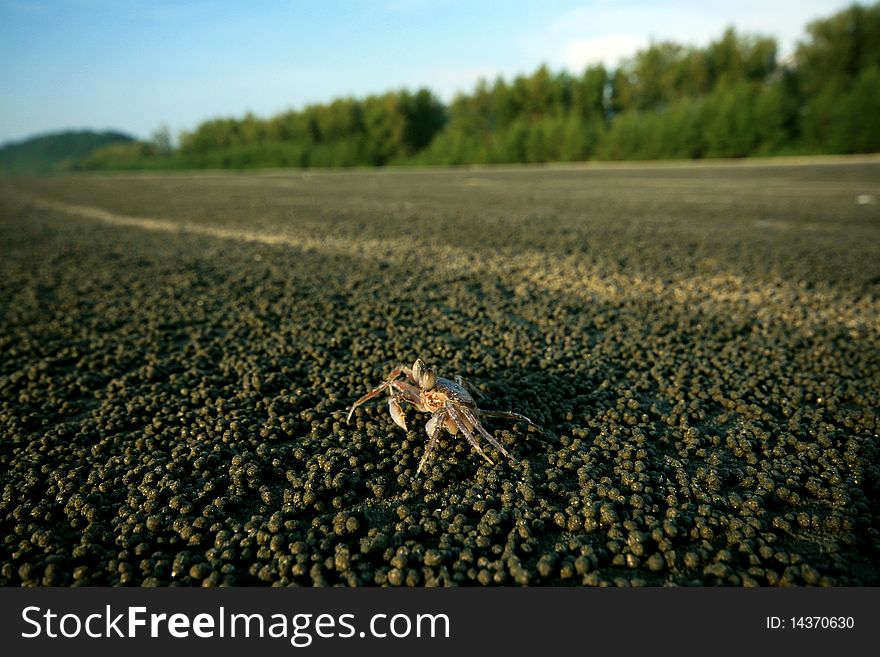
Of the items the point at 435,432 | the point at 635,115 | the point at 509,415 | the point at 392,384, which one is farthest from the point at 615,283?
the point at 635,115

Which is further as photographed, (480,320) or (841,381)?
(480,320)

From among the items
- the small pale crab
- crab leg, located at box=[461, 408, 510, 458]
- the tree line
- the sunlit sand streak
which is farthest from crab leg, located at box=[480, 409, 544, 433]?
the tree line

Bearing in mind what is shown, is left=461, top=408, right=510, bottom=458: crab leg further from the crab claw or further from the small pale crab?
the crab claw

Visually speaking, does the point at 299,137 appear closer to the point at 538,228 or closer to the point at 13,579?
the point at 538,228

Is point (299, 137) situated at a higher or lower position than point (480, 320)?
higher

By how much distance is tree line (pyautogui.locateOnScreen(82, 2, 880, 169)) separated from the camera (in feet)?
138

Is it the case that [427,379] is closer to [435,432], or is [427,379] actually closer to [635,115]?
[435,432]

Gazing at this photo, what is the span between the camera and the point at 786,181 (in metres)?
23.2

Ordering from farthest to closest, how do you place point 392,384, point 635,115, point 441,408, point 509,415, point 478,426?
point 635,115, point 392,384, point 509,415, point 441,408, point 478,426

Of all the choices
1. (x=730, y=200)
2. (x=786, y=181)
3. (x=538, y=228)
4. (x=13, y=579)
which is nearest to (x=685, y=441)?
(x=13, y=579)

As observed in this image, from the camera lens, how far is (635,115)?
165ft

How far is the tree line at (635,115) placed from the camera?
4209cm

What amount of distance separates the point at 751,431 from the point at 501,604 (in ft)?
8.67

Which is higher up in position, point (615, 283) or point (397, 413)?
point (397, 413)
